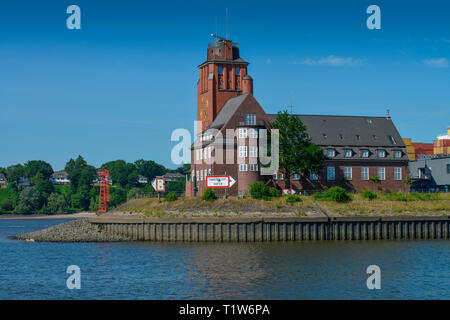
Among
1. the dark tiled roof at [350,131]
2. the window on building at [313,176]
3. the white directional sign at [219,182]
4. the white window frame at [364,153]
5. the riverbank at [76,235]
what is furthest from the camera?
the dark tiled roof at [350,131]

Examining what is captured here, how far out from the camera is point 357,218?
7425 centimetres

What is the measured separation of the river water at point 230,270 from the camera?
137ft

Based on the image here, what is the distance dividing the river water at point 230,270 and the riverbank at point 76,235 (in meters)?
4.71

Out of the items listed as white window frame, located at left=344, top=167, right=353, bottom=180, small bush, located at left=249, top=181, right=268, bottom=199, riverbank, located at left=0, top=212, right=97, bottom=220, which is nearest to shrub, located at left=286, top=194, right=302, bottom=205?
small bush, located at left=249, top=181, right=268, bottom=199

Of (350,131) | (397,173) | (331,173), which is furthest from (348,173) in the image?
(397,173)

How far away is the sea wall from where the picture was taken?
7231 centimetres

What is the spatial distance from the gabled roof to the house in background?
3330cm

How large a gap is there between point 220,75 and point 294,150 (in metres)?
22.5

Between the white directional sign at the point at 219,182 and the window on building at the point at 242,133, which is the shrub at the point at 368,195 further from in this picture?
the window on building at the point at 242,133

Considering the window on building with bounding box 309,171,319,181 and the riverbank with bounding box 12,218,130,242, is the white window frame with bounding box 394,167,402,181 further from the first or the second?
the riverbank with bounding box 12,218,130,242

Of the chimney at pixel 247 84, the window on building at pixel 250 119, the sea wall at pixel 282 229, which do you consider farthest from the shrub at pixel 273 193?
the chimney at pixel 247 84

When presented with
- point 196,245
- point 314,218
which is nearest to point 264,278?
point 196,245

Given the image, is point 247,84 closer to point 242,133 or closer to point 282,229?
point 242,133
